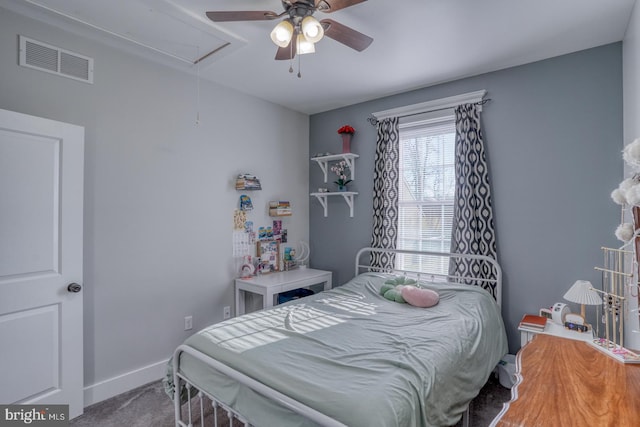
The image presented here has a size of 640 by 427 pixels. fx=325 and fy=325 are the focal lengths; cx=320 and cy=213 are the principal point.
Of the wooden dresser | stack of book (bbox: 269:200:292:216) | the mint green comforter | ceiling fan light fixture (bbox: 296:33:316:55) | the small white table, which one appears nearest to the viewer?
the wooden dresser

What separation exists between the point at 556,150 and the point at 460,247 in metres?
1.06

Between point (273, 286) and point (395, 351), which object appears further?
point (273, 286)

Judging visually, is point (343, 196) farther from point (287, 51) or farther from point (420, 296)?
point (287, 51)

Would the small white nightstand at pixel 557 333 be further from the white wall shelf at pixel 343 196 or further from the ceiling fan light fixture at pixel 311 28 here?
the ceiling fan light fixture at pixel 311 28

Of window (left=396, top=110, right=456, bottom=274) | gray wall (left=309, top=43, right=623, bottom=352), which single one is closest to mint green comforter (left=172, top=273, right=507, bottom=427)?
gray wall (left=309, top=43, right=623, bottom=352)

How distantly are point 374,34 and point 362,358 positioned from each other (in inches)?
81.9

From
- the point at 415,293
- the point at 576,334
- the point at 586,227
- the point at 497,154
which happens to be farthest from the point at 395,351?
the point at 497,154

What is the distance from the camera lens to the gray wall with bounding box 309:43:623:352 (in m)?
2.36

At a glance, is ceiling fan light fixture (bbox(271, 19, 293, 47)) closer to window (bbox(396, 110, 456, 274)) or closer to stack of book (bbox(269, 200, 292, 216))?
window (bbox(396, 110, 456, 274))

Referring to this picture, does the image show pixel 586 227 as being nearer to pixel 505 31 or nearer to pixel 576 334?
pixel 576 334

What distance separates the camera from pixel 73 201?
2.18m

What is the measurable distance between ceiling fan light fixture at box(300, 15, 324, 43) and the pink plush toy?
1948 millimetres

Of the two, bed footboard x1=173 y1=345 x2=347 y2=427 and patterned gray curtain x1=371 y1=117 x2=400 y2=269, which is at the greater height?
patterned gray curtain x1=371 y1=117 x2=400 y2=269

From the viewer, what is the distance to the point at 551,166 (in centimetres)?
256
